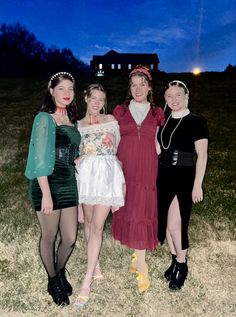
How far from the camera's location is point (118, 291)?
5.09 meters

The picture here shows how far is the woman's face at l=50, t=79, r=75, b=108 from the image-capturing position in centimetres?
439

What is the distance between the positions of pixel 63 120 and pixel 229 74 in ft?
114

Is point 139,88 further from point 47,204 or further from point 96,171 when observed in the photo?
point 47,204

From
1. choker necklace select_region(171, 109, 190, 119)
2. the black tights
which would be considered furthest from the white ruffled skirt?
choker necklace select_region(171, 109, 190, 119)

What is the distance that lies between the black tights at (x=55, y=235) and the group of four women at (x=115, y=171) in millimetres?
12

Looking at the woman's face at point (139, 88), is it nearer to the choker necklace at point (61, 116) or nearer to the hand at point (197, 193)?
the choker necklace at point (61, 116)

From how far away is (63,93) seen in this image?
14.4 ft

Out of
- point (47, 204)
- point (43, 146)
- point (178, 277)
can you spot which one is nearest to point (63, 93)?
point (43, 146)

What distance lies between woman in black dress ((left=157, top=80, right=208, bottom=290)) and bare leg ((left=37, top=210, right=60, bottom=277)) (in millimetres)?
1405

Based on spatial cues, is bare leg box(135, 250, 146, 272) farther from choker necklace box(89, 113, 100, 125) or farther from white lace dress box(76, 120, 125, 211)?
choker necklace box(89, 113, 100, 125)

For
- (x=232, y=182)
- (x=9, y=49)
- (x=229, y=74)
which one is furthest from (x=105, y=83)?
(x=9, y=49)

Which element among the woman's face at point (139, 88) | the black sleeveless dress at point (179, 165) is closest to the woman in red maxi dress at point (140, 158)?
the woman's face at point (139, 88)

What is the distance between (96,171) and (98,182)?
0.44ft

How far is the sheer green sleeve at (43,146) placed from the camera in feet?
13.5
